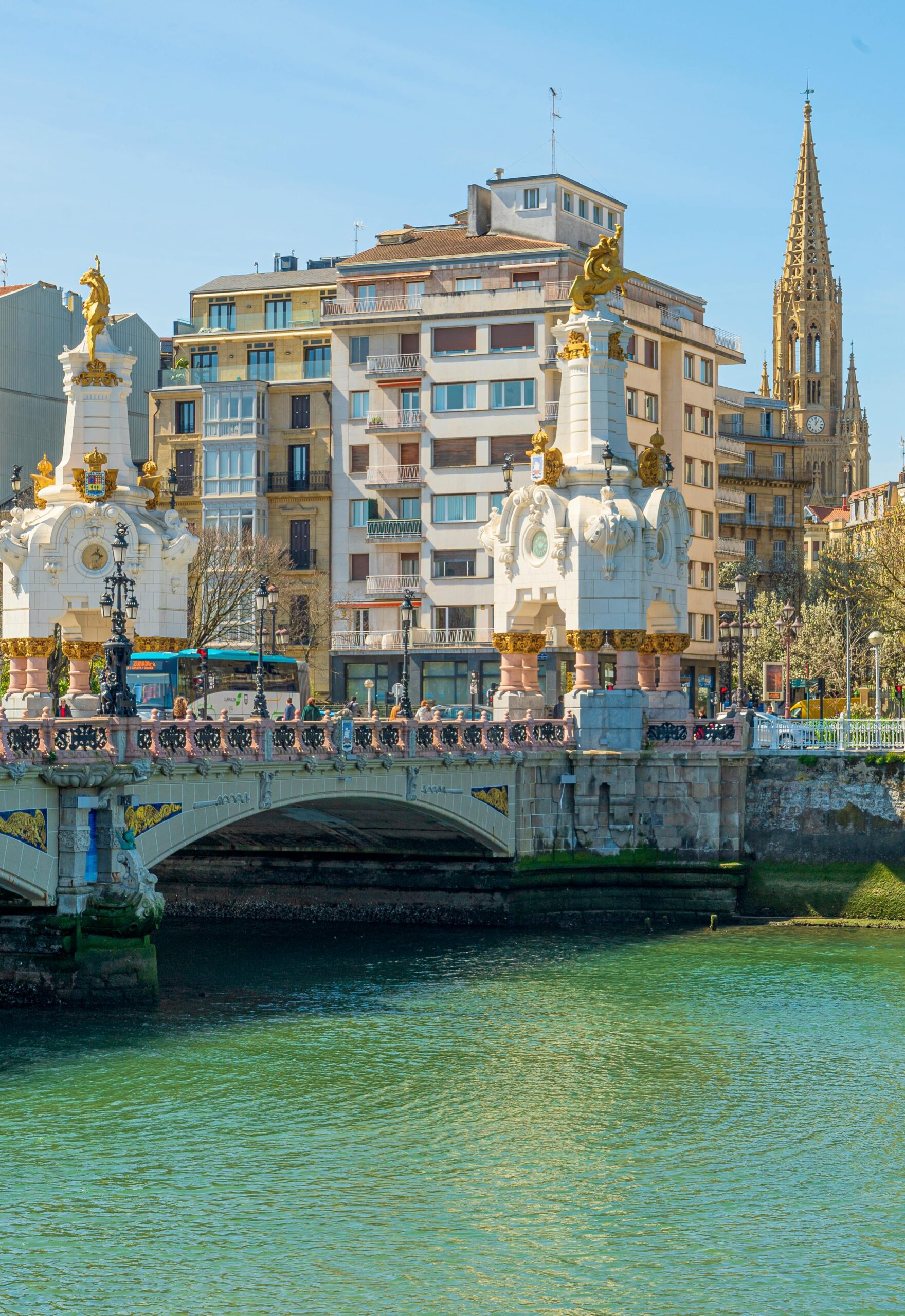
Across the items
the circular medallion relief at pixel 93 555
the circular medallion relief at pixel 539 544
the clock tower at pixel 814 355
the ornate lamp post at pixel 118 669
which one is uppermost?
the clock tower at pixel 814 355

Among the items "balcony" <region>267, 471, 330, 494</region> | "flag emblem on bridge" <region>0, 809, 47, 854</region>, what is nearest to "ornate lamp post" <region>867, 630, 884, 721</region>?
"flag emblem on bridge" <region>0, 809, 47, 854</region>

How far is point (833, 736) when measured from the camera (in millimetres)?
55719

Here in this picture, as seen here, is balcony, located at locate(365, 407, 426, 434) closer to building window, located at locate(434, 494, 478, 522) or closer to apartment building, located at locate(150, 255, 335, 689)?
building window, located at locate(434, 494, 478, 522)

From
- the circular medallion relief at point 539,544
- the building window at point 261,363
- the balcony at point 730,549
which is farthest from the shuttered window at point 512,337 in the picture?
the circular medallion relief at point 539,544

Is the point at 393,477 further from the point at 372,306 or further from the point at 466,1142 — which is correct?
the point at 466,1142

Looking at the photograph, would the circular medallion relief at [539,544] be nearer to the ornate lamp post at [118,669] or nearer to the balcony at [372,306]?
the ornate lamp post at [118,669]

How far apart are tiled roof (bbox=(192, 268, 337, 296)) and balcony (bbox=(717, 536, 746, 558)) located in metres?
21.8

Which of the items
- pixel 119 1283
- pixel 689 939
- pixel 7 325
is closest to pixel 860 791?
pixel 689 939

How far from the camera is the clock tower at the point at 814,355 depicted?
177 metres

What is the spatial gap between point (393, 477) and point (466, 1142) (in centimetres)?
5353

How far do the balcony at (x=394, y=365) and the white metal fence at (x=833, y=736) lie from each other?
1207 inches

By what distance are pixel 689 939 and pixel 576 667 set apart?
8853 millimetres

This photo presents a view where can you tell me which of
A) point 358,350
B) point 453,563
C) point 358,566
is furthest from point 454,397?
point 358,566

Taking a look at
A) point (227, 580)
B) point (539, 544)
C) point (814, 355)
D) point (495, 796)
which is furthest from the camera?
point (814, 355)
